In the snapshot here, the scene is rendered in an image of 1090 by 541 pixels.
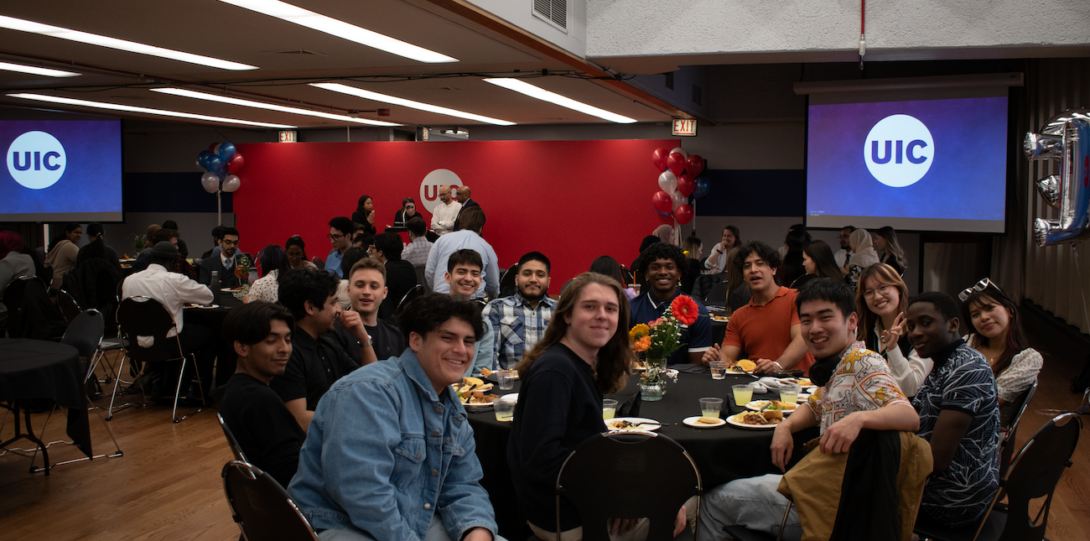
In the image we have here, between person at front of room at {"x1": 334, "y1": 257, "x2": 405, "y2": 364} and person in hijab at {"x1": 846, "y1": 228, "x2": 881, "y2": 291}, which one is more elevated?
person in hijab at {"x1": 846, "y1": 228, "x2": 881, "y2": 291}

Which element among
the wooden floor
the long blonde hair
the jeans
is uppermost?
the long blonde hair

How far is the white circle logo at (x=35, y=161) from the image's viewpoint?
35.5 feet

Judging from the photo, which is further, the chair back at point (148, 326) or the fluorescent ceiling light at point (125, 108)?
the fluorescent ceiling light at point (125, 108)

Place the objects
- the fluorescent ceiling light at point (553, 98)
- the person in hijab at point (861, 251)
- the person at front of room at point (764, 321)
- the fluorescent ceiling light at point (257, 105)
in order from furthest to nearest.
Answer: the fluorescent ceiling light at point (257, 105) → the person in hijab at point (861, 251) → the fluorescent ceiling light at point (553, 98) → the person at front of room at point (764, 321)

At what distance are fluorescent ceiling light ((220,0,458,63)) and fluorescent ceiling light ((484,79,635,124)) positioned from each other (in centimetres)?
126

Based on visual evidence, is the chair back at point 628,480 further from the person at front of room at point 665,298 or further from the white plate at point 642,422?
the person at front of room at point 665,298

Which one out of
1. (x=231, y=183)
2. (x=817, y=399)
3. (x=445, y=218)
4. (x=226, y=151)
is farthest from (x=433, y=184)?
(x=817, y=399)

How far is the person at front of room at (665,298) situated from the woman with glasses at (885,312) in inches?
33.0

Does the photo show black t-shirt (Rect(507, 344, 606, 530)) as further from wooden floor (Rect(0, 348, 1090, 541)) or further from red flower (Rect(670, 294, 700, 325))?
wooden floor (Rect(0, 348, 1090, 541))

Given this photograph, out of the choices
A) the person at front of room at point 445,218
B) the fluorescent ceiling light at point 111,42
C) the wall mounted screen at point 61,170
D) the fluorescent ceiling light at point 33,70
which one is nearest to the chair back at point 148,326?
the fluorescent ceiling light at point 111,42

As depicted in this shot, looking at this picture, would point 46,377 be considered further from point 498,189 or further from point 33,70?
point 498,189

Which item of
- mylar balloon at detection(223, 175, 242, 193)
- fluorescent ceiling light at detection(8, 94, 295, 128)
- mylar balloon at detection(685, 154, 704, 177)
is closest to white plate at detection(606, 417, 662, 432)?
fluorescent ceiling light at detection(8, 94, 295, 128)

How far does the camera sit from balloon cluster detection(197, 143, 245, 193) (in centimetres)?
1327

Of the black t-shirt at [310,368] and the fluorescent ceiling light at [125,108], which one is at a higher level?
the fluorescent ceiling light at [125,108]
